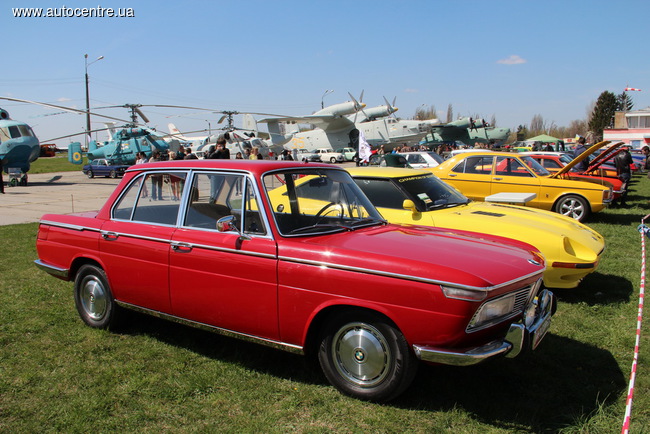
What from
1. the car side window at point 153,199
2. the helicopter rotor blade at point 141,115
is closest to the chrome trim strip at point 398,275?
the car side window at point 153,199

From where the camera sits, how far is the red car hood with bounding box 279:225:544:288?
299 cm

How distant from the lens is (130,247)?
13.9 ft

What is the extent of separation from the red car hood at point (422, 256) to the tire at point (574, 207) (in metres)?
8.23

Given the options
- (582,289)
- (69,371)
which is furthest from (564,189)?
(69,371)

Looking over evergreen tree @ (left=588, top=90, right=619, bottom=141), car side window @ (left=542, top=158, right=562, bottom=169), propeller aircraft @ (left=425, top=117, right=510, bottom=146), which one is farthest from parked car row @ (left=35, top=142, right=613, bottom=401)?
evergreen tree @ (left=588, top=90, right=619, bottom=141)

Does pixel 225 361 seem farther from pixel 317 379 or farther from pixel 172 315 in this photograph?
pixel 317 379

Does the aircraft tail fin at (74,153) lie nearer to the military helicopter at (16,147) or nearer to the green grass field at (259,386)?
the military helicopter at (16,147)

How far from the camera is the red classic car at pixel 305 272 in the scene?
3.01 meters

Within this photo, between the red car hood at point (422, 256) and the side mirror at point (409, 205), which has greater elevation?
the side mirror at point (409, 205)

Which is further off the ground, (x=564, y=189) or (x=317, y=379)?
(x=564, y=189)

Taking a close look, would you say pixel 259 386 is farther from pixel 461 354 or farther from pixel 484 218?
pixel 484 218

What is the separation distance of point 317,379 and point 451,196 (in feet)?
13.0

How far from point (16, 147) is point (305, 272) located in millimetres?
26566

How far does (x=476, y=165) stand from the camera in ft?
37.7
